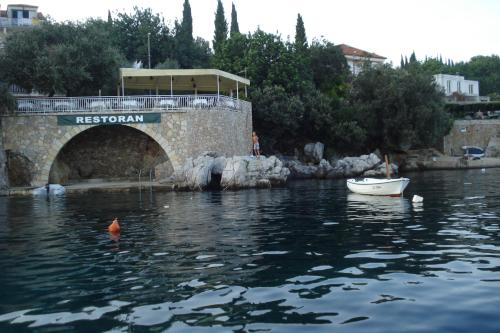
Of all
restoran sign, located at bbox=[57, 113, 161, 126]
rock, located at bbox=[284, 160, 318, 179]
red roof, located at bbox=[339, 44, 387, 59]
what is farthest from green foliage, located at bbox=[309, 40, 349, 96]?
restoran sign, located at bbox=[57, 113, 161, 126]

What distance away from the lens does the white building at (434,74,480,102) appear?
8284 centimetres

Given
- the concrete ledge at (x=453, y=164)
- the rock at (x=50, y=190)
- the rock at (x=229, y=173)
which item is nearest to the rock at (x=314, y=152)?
the concrete ledge at (x=453, y=164)

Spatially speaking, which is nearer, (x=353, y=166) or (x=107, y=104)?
(x=107, y=104)

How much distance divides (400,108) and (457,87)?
52224 millimetres

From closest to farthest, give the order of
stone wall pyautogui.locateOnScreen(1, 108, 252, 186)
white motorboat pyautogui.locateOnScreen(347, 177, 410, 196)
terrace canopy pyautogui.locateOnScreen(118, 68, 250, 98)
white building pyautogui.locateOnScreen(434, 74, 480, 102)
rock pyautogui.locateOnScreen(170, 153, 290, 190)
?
white motorboat pyautogui.locateOnScreen(347, 177, 410, 196), rock pyautogui.locateOnScreen(170, 153, 290, 190), stone wall pyautogui.locateOnScreen(1, 108, 252, 186), terrace canopy pyautogui.locateOnScreen(118, 68, 250, 98), white building pyautogui.locateOnScreen(434, 74, 480, 102)

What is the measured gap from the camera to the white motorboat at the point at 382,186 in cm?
2336

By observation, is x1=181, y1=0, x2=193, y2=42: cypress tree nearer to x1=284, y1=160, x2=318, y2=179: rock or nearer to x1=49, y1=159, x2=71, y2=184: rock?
x1=284, y1=160, x2=318, y2=179: rock

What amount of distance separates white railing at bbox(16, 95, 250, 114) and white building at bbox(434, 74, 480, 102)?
193ft

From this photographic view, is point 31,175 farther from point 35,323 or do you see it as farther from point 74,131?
point 35,323

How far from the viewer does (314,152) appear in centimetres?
4491

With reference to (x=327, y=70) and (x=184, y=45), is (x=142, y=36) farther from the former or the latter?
(x=327, y=70)

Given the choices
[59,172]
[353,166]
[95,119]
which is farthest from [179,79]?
[353,166]

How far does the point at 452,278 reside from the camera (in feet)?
27.9

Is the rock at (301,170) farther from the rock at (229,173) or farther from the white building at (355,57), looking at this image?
the white building at (355,57)
